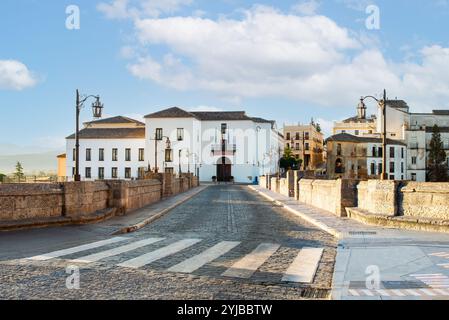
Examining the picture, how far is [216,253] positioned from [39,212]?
5.85 metres

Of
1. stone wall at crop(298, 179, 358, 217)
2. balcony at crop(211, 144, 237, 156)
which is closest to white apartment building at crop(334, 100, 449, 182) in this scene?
balcony at crop(211, 144, 237, 156)

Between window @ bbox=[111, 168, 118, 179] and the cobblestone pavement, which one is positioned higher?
window @ bbox=[111, 168, 118, 179]

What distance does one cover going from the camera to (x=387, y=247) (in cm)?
1005

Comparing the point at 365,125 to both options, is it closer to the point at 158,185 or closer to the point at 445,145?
the point at 445,145

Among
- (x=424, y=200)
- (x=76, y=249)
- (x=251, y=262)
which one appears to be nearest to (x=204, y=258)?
(x=251, y=262)

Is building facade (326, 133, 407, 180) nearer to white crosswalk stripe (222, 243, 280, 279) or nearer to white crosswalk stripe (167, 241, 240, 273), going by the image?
white crosswalk stripe (167, 241, 240, 273)

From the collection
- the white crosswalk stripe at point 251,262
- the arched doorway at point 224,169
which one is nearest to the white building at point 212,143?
the arched doorway at point 224,169

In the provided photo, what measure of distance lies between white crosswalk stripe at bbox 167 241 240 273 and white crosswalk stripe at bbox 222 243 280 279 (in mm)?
575

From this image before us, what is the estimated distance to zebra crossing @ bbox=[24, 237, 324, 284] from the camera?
7797mm

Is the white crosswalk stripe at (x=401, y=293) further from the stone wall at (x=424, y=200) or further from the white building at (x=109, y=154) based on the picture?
the white building at (x=109, y=154)

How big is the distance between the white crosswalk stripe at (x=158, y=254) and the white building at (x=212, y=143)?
229 ft

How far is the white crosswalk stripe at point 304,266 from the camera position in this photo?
24.2ft

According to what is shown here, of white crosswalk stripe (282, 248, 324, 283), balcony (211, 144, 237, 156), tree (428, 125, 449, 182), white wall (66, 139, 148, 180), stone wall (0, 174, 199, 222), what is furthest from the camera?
balcony (211, 144, 237, 156)

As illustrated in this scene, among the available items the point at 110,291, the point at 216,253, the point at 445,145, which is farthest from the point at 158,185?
the point at 445,145
